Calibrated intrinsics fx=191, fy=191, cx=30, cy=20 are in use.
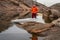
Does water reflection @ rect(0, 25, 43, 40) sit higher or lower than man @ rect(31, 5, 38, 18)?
lower

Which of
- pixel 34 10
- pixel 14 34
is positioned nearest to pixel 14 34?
pixel 14 34

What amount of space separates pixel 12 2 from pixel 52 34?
284 centimetres

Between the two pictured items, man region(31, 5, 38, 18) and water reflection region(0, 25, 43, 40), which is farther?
man region(31, 5, 38, 18)

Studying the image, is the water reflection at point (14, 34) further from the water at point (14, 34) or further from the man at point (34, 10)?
the man at point (34, 10)

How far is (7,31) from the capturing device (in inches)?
122

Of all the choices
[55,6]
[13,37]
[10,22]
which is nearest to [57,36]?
[13,37]

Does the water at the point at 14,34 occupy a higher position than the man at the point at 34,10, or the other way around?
the man at the point at 34,10

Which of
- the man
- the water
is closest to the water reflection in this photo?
the water

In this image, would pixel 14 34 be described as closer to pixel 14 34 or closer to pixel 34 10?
pixel 14 34

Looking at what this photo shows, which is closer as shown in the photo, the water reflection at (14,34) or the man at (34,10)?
the water reflection at (14,34)

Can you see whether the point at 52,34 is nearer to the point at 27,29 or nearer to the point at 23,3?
the point at 27,29

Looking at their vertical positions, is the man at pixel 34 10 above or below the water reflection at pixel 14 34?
above

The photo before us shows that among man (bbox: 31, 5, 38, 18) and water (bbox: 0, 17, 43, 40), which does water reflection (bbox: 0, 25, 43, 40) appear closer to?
water (bbox: 0, 17, 43, 40)

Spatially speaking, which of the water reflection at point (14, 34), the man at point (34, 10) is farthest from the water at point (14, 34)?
the man at point (34, 10)
